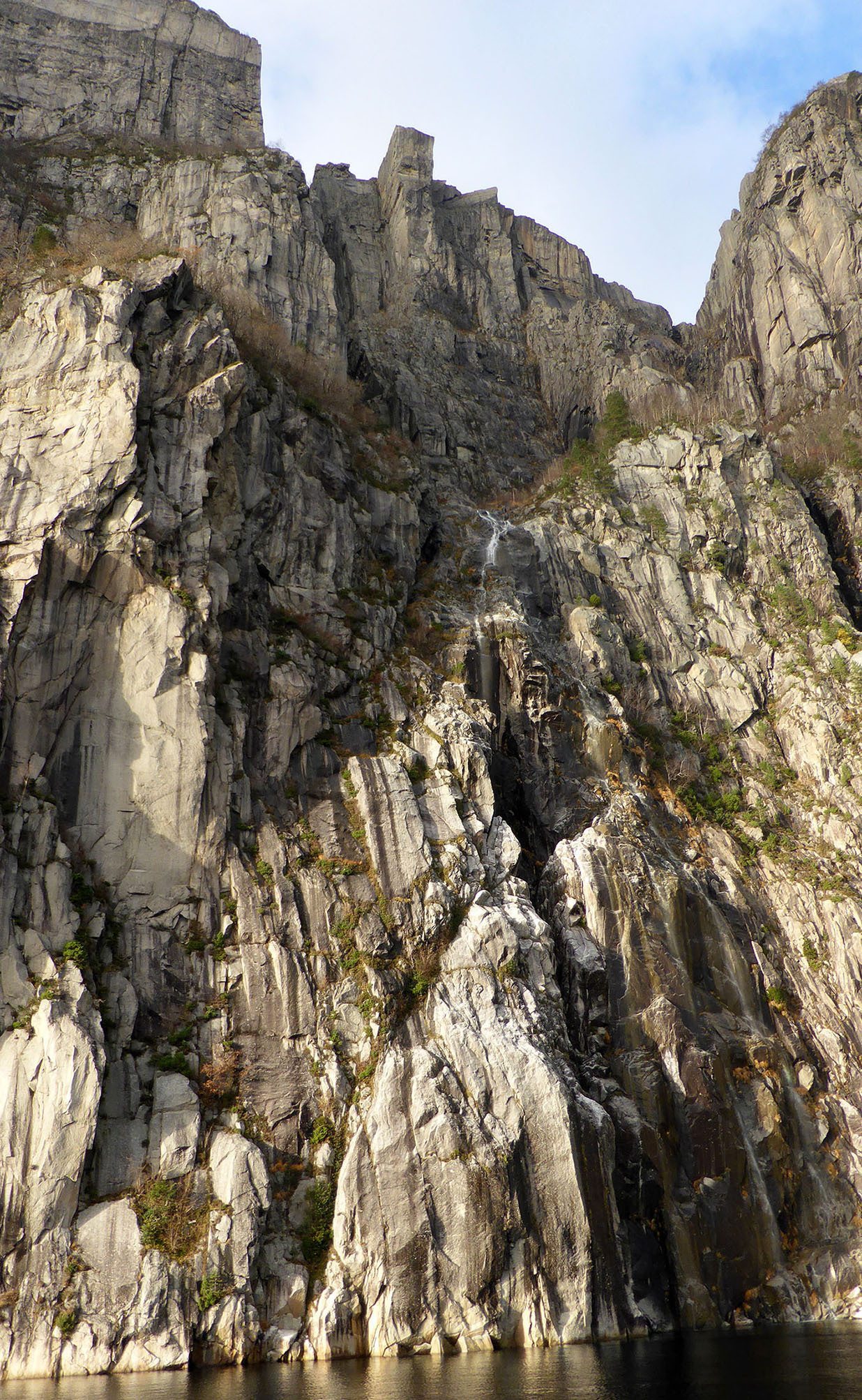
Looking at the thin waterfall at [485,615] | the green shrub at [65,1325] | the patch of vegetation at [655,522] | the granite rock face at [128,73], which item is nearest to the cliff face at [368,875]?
the green shrub at [65,1325]

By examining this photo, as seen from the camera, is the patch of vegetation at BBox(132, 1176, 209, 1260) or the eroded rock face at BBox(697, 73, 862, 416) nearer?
the patch of vegetation at BBox(132, 1176, 209, 1260)

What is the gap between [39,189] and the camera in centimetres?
5978

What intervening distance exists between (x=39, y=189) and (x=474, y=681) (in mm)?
41595

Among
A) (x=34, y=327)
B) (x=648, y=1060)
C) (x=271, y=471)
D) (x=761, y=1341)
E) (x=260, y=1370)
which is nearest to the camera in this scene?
(x=260, y=1370)

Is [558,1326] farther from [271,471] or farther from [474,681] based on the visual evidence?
[271,471]

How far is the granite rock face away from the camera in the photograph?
66000mm

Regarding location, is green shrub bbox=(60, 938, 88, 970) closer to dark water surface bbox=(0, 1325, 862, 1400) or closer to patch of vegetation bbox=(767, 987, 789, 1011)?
dark water surface bbox=(0, 1325, 862, 1400)

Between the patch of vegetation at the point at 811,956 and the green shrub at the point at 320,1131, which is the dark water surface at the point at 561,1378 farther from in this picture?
the patch of vegetation at the point at 811,956

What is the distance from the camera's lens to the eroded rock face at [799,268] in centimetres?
7256

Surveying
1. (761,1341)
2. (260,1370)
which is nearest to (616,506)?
(761,1341)

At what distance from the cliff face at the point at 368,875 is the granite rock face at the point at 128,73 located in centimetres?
1329

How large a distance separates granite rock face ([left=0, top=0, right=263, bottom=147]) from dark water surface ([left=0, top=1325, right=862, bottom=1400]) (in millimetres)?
68533

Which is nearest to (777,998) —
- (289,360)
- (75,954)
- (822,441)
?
(75,954)

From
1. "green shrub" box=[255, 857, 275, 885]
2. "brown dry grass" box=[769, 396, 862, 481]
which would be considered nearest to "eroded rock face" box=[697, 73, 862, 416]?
"brown dry grass" box=[769, 396, 862, 481]
